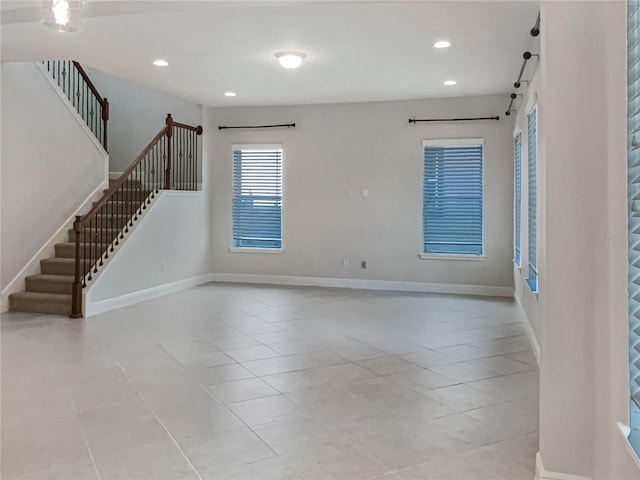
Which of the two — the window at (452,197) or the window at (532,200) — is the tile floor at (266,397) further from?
the window at (452,197)

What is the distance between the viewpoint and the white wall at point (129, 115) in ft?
30.0

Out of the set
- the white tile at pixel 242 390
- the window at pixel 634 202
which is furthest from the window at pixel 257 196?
the window at pixel 634 202

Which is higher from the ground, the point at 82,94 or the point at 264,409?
the point at 82,94

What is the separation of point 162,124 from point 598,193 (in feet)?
26.8

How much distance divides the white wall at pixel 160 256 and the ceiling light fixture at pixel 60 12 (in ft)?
14.0

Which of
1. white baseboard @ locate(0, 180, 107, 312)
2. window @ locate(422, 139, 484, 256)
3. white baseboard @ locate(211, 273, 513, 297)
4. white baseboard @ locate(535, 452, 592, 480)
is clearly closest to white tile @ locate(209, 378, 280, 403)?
white baseboard @ locate(535, 452, 592, 480)

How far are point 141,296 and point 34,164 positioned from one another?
7.05ft

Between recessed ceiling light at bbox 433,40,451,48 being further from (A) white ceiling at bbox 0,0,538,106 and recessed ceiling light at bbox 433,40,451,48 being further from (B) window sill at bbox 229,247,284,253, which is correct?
(B) window sill at bbox 229,247,284,253

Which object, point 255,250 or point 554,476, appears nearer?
point 554,476

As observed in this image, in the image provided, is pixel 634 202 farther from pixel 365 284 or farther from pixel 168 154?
pixel 168 154

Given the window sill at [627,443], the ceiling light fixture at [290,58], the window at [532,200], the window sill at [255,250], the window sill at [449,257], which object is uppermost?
the ceiling light fixture at [290,58]

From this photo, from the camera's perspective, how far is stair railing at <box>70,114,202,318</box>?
20.9ft

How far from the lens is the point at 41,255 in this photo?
686 centimetres

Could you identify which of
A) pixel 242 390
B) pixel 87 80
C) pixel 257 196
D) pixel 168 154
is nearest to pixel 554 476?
pixel 242 390
